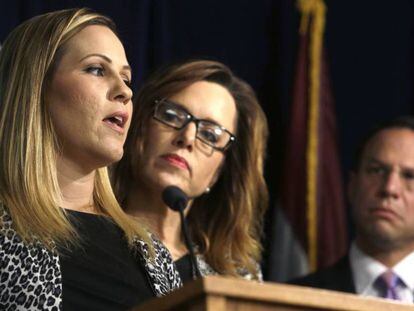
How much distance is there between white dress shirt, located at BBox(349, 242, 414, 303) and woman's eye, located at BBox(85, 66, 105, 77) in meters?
1.59

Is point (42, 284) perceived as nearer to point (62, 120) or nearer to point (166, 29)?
point (62, 120)

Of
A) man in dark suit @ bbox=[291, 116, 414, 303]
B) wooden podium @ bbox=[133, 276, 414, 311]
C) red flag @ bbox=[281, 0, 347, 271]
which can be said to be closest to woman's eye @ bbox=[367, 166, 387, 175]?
man in dark suit @ bbox=[291, 116, 414, 303]

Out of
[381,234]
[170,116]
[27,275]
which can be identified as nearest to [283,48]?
[381,234]

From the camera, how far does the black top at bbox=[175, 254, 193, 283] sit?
3.16 meters

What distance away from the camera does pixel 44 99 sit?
8.24 feet

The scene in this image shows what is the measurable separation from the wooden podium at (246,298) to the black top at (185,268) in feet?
3.99

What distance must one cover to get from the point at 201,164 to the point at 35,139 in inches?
37.5

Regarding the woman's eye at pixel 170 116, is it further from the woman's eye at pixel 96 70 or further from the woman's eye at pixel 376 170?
the woman's eye at pixel 376 170

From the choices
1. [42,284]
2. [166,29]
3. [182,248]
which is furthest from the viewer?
[166,29]

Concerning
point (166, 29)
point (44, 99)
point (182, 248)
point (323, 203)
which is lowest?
point (323, 203)

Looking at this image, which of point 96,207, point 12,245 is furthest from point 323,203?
point 12,245

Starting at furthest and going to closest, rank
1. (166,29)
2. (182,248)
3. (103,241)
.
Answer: (166,29) → (182,248) → (103,241)

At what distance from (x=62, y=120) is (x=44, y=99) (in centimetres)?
7

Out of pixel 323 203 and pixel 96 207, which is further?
pixel 323 203
